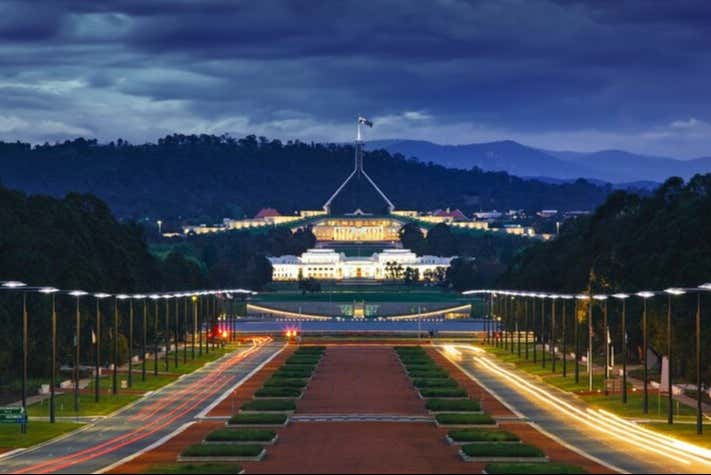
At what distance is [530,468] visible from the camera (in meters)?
58.0

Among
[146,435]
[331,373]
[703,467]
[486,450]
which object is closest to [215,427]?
[146,435]

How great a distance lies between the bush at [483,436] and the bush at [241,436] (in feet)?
24.0

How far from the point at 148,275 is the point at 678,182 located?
53.4m

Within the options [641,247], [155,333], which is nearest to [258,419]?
[641,247]

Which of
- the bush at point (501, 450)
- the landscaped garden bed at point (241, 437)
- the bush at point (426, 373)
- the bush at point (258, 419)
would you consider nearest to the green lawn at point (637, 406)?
the bush at point (426, 373)

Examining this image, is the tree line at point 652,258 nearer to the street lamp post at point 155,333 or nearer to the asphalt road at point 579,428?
the asphalt road at point 579,428

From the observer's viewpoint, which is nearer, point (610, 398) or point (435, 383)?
point (610, 398)

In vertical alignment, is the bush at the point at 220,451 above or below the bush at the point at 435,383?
above

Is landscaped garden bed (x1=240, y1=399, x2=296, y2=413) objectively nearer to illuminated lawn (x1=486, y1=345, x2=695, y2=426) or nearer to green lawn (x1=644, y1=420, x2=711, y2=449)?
illuminated lawn (x1=486, y1=345, x2=695, y2=426)

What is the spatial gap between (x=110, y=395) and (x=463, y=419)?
2713cm

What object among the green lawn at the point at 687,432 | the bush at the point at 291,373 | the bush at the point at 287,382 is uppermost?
the bush at the point at 287,382

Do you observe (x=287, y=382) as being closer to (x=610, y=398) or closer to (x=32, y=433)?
(x=610, y=398)

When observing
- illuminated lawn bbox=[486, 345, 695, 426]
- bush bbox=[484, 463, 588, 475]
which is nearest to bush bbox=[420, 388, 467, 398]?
illuminated lawn bbox=[486, 345, 695, 426]

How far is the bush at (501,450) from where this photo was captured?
62.5 meters
